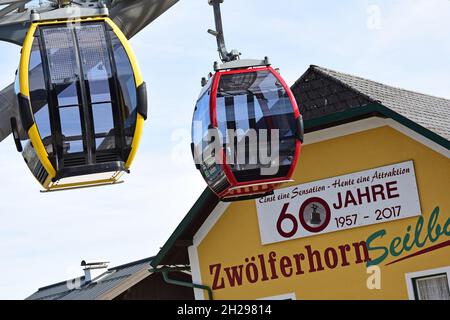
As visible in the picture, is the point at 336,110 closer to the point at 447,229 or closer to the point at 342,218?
the point at 342,218

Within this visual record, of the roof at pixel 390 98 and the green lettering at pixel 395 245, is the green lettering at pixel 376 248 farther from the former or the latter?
the roof at pixel 390 98

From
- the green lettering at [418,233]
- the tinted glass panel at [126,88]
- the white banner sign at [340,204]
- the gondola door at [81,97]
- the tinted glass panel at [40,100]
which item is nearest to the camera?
the tinted glass panel at [40,100]

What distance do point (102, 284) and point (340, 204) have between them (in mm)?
13358

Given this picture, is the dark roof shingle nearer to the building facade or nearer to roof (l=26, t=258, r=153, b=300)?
the building facade

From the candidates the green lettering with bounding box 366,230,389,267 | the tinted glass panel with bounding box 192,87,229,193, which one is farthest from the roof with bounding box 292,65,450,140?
the tinted glass panel with bounding box 192,87,229,193

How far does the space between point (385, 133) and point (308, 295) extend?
357 centimetres

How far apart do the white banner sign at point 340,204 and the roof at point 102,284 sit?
373 inches

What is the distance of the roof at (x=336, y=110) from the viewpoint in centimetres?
2298

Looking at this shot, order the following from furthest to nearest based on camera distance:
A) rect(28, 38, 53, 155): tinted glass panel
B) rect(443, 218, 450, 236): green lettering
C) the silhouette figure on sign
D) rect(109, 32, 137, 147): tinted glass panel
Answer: the silhouette figure on sign < rect(443, 218, 450, 236): green lettering < rect(109, 32, 137, 147): tinted glass panel < rect(28, 38, 53, 155): tinted glass panel

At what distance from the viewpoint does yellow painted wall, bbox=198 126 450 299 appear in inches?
890

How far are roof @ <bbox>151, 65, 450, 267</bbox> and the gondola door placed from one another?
30.3ft

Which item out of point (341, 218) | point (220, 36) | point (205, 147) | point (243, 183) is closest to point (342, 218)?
point (341, 218)

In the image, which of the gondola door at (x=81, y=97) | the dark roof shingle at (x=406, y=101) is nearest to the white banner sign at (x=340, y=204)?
the dark roof shingle at (x=406, y=101)
